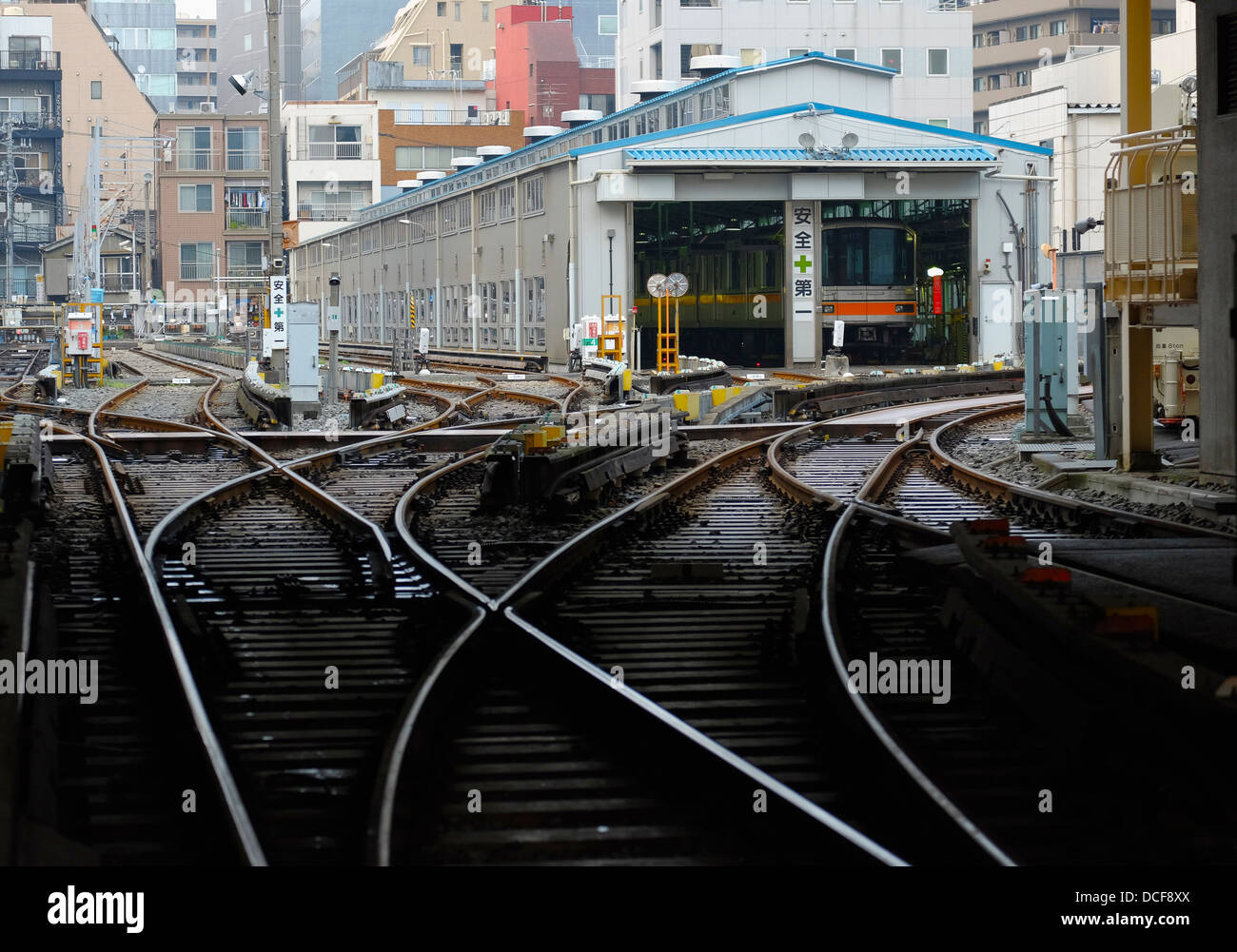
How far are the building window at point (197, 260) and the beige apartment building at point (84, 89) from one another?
9231 millimetres

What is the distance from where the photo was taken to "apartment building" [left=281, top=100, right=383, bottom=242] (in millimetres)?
86312

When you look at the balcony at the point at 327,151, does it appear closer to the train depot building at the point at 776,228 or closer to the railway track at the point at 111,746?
the train depot building at the point at 776,228

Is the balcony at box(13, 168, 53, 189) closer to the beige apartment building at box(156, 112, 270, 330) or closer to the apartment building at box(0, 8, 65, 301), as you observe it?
the apartment building at box(0, 8, 65, 301)

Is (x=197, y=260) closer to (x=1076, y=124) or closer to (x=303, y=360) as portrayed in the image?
(x=1076, y=124)

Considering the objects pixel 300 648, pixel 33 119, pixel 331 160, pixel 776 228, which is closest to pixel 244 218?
pixel 331 160

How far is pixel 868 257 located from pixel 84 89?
7619 cm

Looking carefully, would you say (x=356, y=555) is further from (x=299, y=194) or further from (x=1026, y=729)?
(x=299, y=194)

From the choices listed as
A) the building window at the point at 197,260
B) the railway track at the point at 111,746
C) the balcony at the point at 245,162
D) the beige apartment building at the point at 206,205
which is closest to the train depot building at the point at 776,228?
the railway track at the point at 111,746

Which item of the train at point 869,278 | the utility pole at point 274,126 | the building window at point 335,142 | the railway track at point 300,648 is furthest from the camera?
the building window at point 335,142

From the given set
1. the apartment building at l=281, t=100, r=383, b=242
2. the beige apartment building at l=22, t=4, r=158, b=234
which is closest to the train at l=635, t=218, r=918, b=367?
the apartment building at l=281, t=100, r=383, b=242

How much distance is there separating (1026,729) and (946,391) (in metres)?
23.0

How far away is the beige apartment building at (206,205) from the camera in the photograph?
304 feet

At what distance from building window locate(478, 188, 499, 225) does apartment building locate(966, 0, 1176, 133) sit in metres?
41.2
